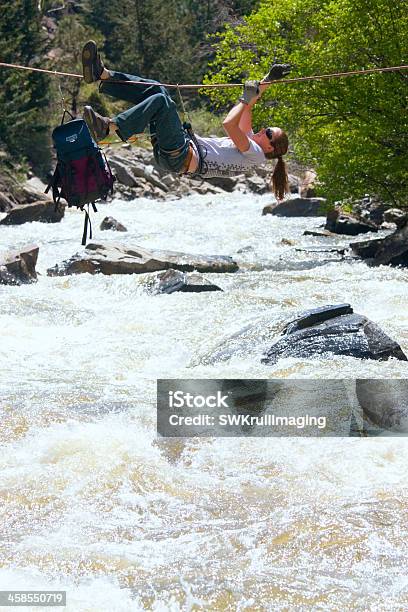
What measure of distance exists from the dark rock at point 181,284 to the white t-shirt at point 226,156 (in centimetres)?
595

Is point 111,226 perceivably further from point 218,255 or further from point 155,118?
point 155,118

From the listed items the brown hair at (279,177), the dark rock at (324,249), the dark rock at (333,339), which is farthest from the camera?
the dark rock at (324,249)

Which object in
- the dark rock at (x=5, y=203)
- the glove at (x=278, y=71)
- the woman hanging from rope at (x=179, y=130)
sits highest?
the glove at (x=278, y=71)

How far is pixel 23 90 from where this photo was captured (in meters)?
33.7

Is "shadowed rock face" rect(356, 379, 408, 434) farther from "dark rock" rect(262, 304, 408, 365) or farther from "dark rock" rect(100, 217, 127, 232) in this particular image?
"dark rock" rect(100, 217, 127, 232)

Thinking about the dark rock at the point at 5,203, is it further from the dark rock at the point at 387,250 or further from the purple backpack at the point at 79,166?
the purple backpack at the point at 79,166

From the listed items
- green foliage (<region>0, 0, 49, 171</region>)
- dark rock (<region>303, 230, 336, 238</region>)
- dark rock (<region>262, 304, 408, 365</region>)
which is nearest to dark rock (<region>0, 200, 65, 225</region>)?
dark rock (<region>303, 230, 336, 238</region>)

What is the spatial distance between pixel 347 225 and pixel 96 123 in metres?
14.6

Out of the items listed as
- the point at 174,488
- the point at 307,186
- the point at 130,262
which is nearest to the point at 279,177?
the point at 174,488

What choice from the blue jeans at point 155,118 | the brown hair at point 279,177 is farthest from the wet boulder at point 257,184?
the blue jeans at point 155,118

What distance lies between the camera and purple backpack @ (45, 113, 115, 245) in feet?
22.0

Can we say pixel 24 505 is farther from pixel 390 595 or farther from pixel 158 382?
pixel 158 382

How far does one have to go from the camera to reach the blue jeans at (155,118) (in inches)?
260

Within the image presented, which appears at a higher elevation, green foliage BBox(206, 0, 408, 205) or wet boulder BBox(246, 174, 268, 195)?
green foliage BBox(206, 0, 408, 205)
